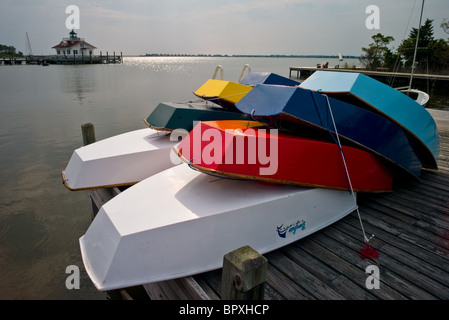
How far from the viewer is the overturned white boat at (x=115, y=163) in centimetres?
471

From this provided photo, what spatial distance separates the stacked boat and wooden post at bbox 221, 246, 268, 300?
2.92 ft

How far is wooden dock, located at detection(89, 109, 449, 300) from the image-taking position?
2.64 metres

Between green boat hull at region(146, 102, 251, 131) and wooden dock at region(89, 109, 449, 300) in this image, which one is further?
green boat hull at region(146, 102, 251, 131)

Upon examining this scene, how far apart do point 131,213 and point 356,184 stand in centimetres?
284

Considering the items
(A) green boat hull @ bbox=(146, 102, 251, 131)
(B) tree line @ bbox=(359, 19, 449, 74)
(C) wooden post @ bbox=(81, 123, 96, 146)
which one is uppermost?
(B) tree line @ bbox=(359, 19, 449, 74)

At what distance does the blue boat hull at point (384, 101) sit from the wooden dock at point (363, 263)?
38.2 inches

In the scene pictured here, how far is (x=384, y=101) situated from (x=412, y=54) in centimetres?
3452

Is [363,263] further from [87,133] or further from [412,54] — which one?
[412,54]

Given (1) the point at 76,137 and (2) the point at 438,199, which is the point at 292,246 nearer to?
(2) the point at 438,199

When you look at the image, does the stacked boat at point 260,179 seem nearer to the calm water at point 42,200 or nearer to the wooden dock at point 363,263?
the wooden dock at point 363,263

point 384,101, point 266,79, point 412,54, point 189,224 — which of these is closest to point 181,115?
point 266,79

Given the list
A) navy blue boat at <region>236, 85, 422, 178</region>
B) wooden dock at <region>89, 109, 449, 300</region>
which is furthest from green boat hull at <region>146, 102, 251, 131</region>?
wooden dock at <region>89, 109, 449, 300</region>

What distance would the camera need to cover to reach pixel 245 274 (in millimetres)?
1836

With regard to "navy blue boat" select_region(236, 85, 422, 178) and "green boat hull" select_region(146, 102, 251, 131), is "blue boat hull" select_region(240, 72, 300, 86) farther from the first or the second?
"navy blue boat" select_region(236, 85, 422, 178)
